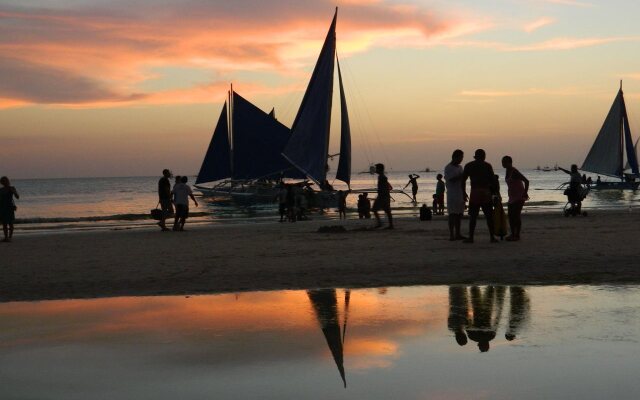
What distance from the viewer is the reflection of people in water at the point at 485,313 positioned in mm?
6125

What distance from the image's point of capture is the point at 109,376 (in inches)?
201

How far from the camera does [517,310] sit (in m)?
7.33

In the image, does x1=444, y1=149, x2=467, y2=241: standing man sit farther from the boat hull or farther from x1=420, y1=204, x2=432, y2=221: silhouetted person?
the boat hull

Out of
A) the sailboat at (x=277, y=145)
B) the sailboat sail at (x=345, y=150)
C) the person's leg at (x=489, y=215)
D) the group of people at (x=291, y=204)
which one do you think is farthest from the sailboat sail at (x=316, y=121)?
the person's leg at (x=489, y=215)

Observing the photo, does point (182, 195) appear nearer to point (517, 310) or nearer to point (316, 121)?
point (517, 310)

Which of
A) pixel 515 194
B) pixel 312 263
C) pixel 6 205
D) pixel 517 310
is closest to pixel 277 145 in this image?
pixel 6 205

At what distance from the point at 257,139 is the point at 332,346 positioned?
57791mm

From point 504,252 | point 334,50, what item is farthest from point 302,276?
point 334,50

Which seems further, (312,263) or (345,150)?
(345,150)

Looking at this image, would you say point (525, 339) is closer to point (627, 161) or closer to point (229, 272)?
point (229, 272)

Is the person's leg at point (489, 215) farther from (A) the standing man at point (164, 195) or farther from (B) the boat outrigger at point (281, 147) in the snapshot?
(B) the boat outrigger at point (281, 147)

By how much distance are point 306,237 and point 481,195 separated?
17.0 feet

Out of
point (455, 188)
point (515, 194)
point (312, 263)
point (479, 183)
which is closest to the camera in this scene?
point (312, 263)

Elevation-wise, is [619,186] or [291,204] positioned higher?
[291,204]
